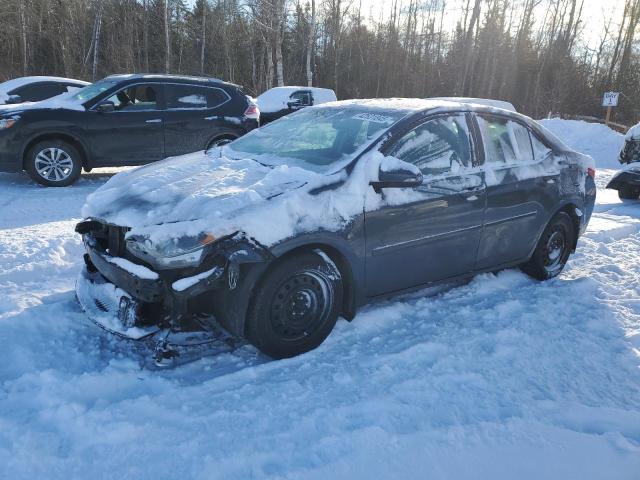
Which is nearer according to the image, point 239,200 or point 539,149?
point 239,200

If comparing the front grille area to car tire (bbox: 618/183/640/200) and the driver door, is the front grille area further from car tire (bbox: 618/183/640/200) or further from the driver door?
car tire (bbox: 618/183/640/200)

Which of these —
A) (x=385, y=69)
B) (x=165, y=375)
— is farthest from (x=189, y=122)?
(x=385, y=69)

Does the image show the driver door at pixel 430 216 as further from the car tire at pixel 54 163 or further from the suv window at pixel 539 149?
the car tire at pixel 54 163

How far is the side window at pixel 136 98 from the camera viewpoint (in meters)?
8.38

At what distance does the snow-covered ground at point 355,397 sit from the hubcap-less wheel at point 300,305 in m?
0.19

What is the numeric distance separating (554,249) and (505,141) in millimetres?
1294

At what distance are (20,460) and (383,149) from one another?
9.12 feet

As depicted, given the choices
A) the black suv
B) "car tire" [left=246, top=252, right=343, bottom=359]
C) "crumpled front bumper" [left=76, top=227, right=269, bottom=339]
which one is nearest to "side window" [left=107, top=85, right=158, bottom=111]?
the black suv

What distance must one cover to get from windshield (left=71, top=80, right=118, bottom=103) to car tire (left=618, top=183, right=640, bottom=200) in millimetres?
8699

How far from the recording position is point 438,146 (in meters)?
4.05

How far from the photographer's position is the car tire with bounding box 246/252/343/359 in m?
3.24

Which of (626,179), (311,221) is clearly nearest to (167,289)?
(311,221)

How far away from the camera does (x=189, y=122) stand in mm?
8805

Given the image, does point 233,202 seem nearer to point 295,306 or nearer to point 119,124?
point 295,306
